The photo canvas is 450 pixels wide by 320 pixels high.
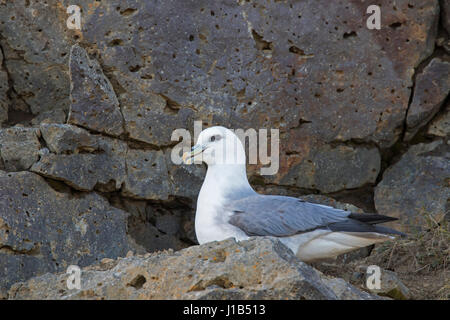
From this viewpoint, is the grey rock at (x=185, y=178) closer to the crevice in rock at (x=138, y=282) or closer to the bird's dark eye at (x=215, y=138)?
the bird's dark eye at (x=215, y=138)

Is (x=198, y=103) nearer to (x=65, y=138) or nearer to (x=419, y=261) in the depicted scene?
(x=65, y=138)

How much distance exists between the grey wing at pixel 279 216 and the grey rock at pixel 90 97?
1300 mm

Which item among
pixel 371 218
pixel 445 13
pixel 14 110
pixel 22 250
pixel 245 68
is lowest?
pixel 22 250

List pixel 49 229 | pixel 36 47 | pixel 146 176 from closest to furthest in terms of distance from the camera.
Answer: pixel 49 229, pixel 146 176, pixel 36 47

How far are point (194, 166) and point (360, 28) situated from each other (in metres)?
1.68

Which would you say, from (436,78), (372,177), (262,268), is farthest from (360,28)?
(262,268)

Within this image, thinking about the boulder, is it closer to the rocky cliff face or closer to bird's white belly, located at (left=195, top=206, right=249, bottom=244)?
bird's white belly, located at (left=195, top=206, right=249, bottom=244)

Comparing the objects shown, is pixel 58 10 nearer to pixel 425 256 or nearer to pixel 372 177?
pixel 372 177

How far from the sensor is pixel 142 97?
16.9 ft

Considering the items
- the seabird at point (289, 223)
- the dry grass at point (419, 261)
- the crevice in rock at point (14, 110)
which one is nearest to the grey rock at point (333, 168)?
the dry grass at point (419, 261)

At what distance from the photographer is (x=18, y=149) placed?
4.78 metres

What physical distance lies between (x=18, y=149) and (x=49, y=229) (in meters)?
0.59

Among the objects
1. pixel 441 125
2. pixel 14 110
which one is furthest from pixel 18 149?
pixel 441 125

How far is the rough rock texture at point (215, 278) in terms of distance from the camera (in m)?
2.76
